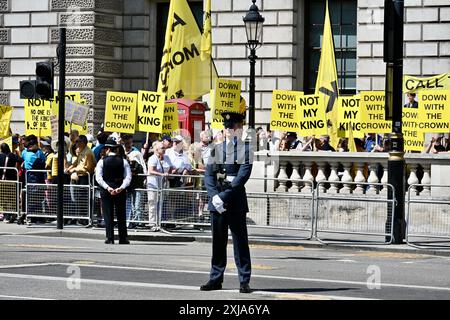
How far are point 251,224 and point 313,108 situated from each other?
313cm

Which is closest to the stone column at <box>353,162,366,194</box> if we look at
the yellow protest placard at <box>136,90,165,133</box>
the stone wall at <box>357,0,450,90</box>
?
the yellow protest placard at <box>136,90,165,133</box>

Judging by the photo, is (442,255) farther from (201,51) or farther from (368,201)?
(201,51)

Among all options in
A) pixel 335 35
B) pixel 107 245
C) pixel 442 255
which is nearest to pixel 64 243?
pixel 107 245

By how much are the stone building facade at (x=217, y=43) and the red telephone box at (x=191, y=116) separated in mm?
2394

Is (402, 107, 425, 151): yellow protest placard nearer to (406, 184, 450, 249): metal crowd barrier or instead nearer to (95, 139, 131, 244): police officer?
(406, 184, 450, 249): metal crowd barrier

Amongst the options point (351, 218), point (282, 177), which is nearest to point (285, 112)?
point (282, 177)

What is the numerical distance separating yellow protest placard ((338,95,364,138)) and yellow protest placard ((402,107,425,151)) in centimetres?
152

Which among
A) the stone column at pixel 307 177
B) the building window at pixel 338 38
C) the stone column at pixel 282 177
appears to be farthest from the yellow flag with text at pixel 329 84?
the building window at pixel 338 38

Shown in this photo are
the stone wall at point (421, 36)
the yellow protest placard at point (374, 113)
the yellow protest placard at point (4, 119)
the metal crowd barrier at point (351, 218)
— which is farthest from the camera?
the stone wall at point (421, 36)

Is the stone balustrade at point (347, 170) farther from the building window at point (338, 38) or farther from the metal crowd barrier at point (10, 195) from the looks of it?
the building window at point (338, 38)

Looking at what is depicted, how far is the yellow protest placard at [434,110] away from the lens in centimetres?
2486

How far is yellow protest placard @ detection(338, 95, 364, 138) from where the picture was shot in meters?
27.0

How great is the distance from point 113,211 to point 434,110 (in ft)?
20.8

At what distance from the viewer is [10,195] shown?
27.3m
